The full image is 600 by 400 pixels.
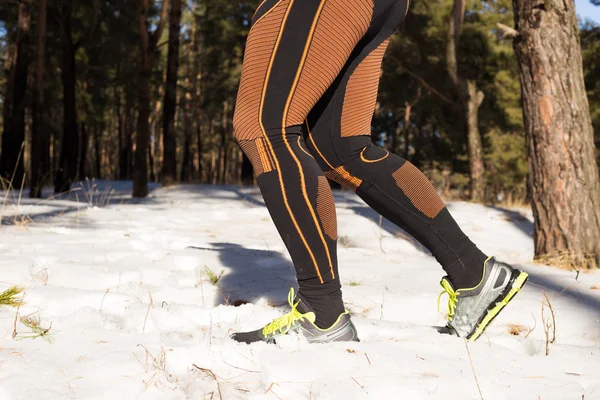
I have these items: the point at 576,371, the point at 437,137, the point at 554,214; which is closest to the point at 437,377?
the point at 576,371

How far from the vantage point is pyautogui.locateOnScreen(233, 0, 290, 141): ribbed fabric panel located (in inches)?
62.9

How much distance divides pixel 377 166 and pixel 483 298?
0.54 meters

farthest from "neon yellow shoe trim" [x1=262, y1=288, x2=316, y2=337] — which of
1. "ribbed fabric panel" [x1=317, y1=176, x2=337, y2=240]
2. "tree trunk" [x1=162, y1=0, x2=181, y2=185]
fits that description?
"tree trunk" [x1=162, y1=0, x2=181, y2=185]

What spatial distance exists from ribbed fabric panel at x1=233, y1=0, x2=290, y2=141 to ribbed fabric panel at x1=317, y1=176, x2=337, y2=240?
0.81 feet

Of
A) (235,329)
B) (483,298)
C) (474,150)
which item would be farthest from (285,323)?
(474,150)

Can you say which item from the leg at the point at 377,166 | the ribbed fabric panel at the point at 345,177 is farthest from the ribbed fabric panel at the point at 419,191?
the ribbed fabric panel at the point at 345,177

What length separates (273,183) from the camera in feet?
5.29

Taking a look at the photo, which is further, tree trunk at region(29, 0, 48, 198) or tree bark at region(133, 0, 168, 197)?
tree bark at region(133, 0, 168, 197)

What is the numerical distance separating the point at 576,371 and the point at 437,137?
77.5 ft

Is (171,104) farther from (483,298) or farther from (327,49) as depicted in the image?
(483,298)

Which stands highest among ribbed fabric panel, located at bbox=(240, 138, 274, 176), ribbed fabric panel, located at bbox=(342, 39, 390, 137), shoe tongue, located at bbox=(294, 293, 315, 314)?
ribbed fabric panel, located at bbox=(342, 39, 390, 137)

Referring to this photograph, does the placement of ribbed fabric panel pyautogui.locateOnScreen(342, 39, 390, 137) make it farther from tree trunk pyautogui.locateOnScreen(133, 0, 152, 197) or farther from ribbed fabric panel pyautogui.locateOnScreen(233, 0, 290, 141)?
tree trunk pyautogui.locateOnScreen(133, 0, 152, 197)

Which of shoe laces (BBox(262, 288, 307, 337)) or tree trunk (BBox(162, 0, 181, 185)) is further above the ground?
tree trunk (BBox(162, 0, 181, 185))

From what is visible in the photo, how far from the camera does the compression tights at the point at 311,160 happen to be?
1.59 m
